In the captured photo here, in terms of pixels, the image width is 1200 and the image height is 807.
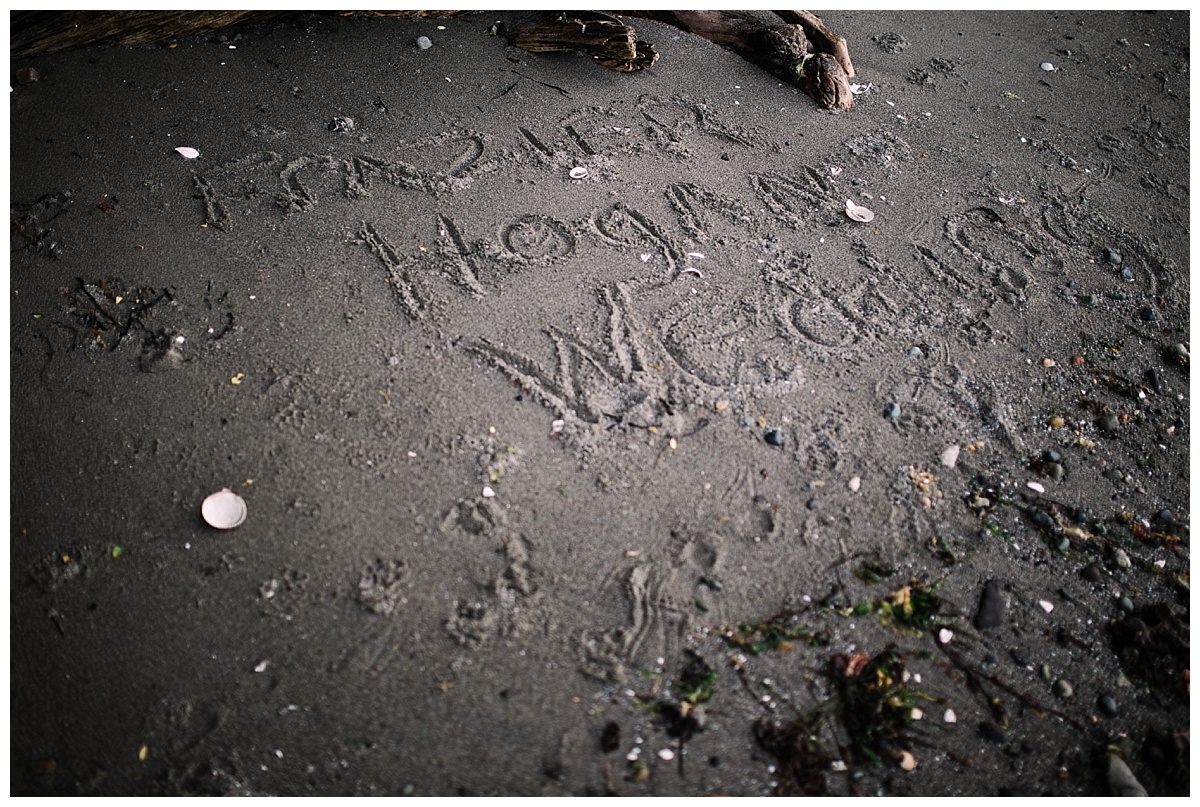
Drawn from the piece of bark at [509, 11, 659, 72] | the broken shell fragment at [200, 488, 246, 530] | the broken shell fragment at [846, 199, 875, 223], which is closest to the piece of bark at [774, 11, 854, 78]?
the piece of bark at [509, 11, 659, 72]

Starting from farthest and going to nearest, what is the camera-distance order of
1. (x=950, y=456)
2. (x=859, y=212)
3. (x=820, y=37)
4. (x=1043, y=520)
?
(x=820, y=37)
(x=859, y=212)
(x=950, y=456)
(x=1043, y=520)

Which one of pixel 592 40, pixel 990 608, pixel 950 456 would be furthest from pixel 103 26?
pixel 990 608

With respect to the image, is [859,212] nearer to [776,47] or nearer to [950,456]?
[776,47]

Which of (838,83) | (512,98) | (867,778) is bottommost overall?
(867,778)

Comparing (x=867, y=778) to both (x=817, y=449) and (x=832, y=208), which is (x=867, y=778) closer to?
(x=817, y=449)

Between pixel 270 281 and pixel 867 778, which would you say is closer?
pixel 867 778

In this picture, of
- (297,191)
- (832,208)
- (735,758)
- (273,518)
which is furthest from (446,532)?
(832,208)
